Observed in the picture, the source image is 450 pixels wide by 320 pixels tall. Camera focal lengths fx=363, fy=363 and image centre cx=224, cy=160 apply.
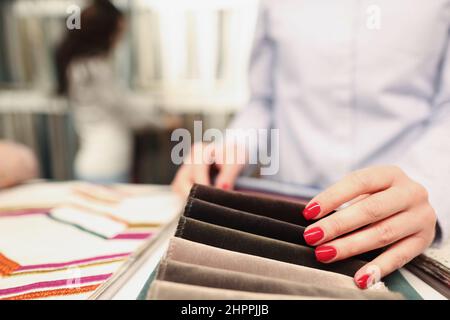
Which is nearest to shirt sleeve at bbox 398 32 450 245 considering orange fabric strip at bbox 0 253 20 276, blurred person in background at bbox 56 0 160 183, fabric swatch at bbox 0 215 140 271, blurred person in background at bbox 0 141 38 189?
fabric swatch at bbox 0 215 140 271

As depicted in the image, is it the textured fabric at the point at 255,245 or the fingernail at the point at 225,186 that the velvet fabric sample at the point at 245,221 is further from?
the fingernail at the point at 225,186

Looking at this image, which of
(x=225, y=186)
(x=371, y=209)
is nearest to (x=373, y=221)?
(x=371, y=209)

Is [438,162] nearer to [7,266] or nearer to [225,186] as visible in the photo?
[225,186]

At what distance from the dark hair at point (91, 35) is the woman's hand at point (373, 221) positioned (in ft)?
4.95

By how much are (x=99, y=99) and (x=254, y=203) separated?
1443 mm

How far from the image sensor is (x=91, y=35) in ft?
5.35

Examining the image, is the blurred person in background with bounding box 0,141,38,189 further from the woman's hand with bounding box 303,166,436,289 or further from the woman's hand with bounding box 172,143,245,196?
the woman's hand with bounding box 303,166,436,289

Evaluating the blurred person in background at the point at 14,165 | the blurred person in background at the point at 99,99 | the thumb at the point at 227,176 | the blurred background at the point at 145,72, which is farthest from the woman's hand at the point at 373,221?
the blurred person in background at the point at 99,99

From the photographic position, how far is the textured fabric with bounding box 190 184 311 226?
1.29ft

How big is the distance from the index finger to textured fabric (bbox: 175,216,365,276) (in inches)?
1.6

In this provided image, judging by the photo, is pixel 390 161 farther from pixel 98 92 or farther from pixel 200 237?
pixel 98 92

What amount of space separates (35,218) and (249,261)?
0.38 metres

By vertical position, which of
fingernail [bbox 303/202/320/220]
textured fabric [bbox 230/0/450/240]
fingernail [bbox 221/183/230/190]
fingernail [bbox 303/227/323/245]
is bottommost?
fingernail [bbox 221/183/230/190]

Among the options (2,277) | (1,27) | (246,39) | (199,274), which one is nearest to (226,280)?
(199,274)
